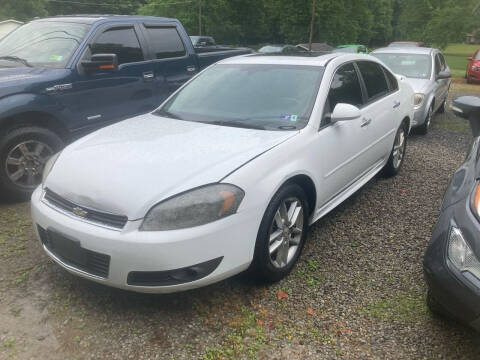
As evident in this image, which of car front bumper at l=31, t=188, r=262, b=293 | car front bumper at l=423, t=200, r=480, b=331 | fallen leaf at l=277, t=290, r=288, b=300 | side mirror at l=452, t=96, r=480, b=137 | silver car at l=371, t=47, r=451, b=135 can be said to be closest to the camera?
car front bumper at l=423, t=200, r=480, b=331

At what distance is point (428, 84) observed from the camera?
24.2 ft

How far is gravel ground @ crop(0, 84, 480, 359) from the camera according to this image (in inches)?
91.4

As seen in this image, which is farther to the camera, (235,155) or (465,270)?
(235,155)

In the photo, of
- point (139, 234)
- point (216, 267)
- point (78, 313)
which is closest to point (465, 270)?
point (216, 267)

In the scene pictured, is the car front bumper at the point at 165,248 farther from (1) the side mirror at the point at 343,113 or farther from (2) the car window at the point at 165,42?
(2) the car window at the point at 165,42

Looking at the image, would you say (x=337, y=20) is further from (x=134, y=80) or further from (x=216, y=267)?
(x=216, y=267)

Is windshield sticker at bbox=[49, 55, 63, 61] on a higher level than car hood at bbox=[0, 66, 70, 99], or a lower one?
higher

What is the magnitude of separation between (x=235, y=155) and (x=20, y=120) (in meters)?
2.63

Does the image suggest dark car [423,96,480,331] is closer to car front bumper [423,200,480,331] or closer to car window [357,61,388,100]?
car front bumper [423,200,480,331]

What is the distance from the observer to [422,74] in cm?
786

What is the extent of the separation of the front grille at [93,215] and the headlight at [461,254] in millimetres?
1793

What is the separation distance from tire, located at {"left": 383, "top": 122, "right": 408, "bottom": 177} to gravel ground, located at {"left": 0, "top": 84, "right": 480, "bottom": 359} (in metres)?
1.66

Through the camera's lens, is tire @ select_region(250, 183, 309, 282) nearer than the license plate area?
No

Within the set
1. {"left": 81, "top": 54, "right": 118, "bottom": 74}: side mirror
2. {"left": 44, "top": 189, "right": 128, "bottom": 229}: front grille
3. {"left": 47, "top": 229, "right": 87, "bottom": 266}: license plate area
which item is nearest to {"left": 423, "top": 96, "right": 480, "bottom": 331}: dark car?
{"left": 44, "top": 189, "right": 128, "bottom": 229}: front grille
